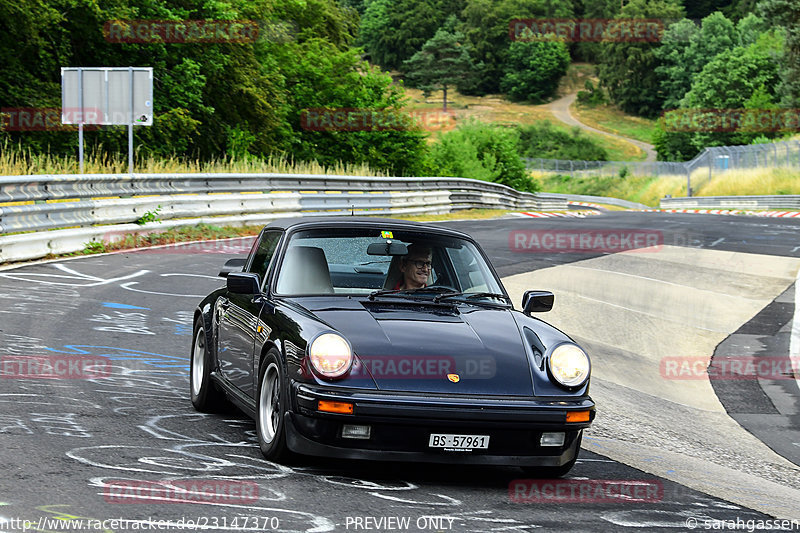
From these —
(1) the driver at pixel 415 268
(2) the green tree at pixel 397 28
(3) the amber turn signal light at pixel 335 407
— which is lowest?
(3) the amber turn signal light at pixel 335 407

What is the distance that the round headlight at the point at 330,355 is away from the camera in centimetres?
543

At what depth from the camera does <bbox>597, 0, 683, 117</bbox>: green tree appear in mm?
155875

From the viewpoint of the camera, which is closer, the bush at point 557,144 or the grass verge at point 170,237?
the grass verge at point 170,237

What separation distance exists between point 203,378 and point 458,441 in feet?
7.95

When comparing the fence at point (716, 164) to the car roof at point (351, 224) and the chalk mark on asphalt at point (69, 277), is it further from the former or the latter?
the car roof at point (351, 224)

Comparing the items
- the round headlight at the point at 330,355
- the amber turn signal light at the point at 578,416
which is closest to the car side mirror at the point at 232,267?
the round headlight at the point at 330,355

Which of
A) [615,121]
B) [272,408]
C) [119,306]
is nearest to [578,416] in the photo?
[272,408]

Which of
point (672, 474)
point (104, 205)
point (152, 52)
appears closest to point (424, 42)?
point (152, 52)

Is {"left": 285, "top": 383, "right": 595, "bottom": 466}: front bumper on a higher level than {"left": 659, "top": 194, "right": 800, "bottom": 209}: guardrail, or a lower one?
higher

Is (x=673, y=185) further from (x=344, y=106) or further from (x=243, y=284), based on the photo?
(x=243, y=284)

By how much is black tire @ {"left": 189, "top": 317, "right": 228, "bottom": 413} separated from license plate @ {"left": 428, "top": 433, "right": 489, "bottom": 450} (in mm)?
2131

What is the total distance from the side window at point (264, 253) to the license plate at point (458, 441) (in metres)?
2.01

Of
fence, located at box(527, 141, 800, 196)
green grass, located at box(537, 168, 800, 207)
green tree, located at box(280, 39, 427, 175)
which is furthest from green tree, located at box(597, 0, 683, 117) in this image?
green tree, located at box(280, 39, 427, 175)

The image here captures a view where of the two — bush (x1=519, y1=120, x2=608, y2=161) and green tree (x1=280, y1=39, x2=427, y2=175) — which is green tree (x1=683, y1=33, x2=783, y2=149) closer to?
bush (x1=519, y1=120, x2=608, y2=161)
